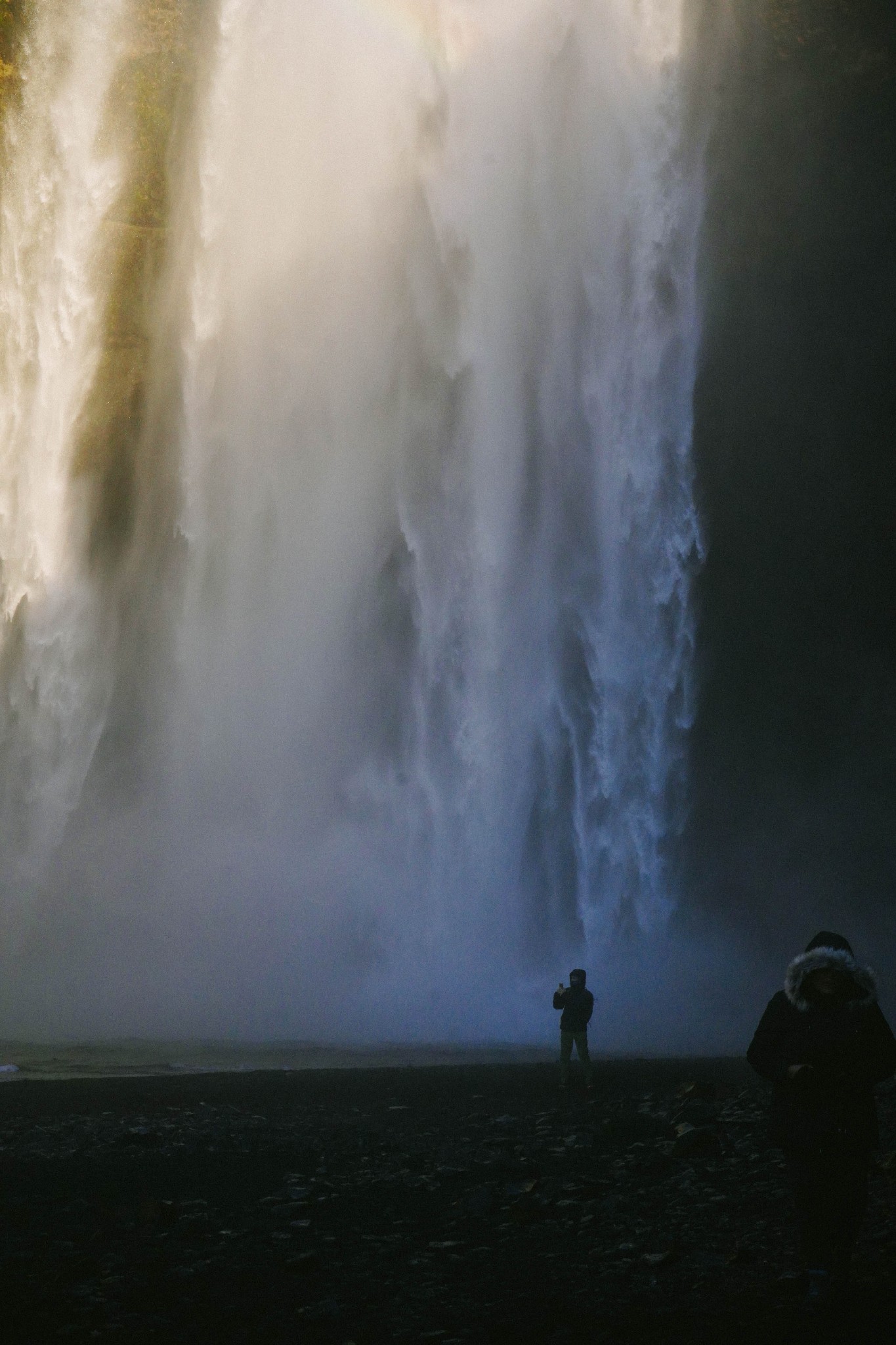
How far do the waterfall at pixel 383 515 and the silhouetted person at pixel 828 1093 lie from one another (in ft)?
43.5

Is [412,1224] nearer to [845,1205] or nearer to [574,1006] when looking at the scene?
[845,1205]

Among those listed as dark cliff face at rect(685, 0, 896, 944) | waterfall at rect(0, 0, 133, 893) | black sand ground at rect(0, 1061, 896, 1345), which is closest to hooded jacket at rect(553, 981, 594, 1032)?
black sand ground at rect(0, 1061, 896, 1345)

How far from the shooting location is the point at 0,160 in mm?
26500

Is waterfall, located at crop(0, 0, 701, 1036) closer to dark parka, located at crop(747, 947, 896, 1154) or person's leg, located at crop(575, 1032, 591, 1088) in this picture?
person's leg, located at crop(575, 1032, 591, 1088)

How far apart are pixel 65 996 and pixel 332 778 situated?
645 centimetres

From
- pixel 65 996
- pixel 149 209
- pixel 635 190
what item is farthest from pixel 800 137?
pixel 65 996

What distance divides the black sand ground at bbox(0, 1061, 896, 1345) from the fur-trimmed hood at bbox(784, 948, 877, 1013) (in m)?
1.10

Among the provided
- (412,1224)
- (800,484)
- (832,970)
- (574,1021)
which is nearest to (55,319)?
(800,484)

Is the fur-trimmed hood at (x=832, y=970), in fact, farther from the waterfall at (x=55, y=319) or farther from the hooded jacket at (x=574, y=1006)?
the waterfall at (x=55, y=319)

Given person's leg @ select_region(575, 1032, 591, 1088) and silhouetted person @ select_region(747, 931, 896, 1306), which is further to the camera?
person's leg @ select_region(575, 1032, 591, 1088)

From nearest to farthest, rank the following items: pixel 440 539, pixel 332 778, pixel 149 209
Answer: pixel 440 539, pixel 332 778, pixel 149 209

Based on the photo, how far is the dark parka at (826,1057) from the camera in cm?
445

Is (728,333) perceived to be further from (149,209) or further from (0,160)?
(0,160)

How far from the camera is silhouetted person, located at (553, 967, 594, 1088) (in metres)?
11.2
